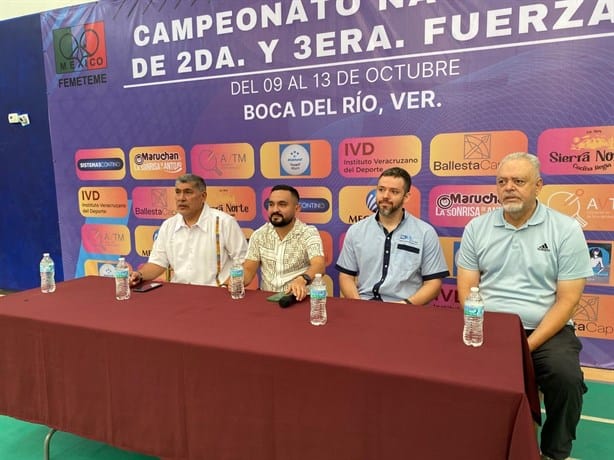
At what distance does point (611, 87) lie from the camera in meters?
2.39

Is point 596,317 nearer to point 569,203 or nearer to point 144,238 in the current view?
point 569,203

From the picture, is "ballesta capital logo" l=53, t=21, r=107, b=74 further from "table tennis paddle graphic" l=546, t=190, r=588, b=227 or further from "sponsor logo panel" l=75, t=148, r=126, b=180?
"table tennis paddle graphic" l=546, t=190, r=588, b=227

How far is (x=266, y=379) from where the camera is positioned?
1271 millimetres

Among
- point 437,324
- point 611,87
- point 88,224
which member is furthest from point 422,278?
point 88,224

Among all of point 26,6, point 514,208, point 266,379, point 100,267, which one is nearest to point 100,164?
point 100,267

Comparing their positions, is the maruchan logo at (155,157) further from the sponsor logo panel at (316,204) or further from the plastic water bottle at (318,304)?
the plastic water bottle at (318,304)

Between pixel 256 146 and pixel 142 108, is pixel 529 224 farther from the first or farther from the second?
pixel 142 108

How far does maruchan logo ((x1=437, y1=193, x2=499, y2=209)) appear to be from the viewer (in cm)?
270

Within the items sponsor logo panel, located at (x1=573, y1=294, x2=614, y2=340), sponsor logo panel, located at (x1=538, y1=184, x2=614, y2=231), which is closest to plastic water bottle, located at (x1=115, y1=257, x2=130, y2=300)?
sponsor logo panel, located at (x1=538, y1=184, x2=614, y2=231)

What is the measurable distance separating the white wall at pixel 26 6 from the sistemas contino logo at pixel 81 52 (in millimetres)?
448

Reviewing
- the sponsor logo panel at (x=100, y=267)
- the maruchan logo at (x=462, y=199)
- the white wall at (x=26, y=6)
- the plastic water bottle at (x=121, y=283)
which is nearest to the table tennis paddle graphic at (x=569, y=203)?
the maruchan logo at (x=462, y=199)

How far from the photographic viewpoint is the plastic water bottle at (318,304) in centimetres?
151

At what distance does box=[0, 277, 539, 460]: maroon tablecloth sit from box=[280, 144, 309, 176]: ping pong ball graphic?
146 centimetres

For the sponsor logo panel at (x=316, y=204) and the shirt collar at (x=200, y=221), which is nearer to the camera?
the shirt collar at (x=200, y=221)
